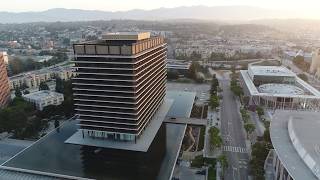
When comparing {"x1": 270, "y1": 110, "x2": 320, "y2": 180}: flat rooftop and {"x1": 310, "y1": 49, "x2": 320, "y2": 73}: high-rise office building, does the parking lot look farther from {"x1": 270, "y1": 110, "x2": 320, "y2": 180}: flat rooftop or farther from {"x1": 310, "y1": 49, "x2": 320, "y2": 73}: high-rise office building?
{"x1": 310, "y1": 49, "x2": 320, "y2": 73}: high-rise office building

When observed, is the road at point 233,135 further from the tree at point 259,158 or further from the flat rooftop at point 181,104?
the flat rooftop at point 181,104

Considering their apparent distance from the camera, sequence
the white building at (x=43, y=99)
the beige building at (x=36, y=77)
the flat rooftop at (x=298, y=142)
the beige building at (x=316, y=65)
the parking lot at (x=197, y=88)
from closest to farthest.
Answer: the flat rooftop at (x=298, y=142) → the white building at (x=43, y=99) → the parking lot at (x=197, y=88) → the beige building at (x=36, y=77) → the beige building at (x=316, y=65)

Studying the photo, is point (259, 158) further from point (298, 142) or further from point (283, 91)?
point (283, 91)

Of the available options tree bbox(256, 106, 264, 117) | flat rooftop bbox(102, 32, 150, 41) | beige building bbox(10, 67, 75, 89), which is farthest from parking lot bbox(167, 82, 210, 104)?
flat rooftop bbox(102, 32, 150, 41)

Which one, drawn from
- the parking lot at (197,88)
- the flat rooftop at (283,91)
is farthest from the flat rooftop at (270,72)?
the parking lot at (197,88)

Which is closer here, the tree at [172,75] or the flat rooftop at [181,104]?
the flat rooftop at [181,104]

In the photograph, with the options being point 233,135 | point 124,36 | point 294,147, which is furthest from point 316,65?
point 124,36
